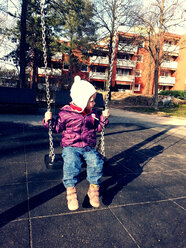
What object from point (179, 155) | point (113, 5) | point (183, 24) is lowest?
point (179, 155)

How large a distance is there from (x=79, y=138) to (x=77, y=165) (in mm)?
339

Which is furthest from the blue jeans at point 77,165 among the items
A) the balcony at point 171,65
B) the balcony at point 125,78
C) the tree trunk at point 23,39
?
the balcony at point 171,65

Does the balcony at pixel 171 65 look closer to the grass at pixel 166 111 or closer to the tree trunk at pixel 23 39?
the grass at pixel 166 111

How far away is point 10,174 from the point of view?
3188mm

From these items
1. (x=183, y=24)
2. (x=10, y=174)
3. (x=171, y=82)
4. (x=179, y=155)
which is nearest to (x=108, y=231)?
(x=10, y=174)

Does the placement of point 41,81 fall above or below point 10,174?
above

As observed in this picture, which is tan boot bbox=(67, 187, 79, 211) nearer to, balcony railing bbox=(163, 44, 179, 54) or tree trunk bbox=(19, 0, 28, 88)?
tree trunk bbox=(19, 0, 28, 88)

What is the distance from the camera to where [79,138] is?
99.4 inches

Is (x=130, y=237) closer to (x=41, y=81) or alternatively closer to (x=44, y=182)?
(x=44, y=182)

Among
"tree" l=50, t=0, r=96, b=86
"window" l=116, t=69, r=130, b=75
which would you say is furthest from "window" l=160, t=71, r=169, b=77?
"tree" l=50, t=0, r=96, b=86

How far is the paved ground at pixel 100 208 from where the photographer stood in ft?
6.17

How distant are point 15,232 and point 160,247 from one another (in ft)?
4.51

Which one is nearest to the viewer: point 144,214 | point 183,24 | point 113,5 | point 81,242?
point 81,242

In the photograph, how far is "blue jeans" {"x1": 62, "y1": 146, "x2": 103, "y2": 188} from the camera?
7.80 feet
